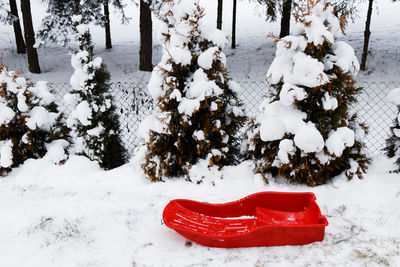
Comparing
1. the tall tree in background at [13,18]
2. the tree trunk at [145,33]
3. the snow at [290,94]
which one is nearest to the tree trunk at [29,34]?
the tall tree in background at [13,18]

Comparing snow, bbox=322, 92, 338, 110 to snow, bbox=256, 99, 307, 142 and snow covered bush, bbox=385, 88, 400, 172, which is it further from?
snow covered bush, bbox=385, 88, 400, 172

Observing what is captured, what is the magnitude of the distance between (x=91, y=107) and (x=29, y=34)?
29.1 feet

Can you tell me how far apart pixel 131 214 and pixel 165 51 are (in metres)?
2.02

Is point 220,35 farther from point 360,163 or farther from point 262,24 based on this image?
point 262,24

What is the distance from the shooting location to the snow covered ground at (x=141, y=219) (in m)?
2.91

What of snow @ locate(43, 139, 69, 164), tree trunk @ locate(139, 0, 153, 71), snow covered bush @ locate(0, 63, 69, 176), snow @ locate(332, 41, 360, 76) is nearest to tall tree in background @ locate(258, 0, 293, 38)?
tree trunk @ locate(139, 0, 153, 71)

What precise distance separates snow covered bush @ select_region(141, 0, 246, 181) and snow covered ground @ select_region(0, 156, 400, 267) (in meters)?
0.30

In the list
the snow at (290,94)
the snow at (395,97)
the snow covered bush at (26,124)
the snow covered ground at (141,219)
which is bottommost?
the snow covered ground at (141,219)

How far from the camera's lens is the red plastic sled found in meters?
3.00

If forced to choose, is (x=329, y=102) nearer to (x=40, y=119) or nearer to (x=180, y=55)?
(x=180, y=55)

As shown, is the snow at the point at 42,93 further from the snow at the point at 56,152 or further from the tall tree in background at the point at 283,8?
the tall tree in background at the point at 283,8

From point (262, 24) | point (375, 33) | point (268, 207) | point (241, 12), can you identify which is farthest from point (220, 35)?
point (241, 12)

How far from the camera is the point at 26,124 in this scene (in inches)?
179

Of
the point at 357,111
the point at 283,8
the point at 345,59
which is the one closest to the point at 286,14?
the point at 283,8
